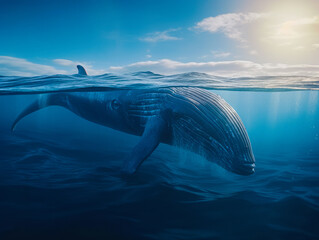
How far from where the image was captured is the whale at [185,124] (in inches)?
157

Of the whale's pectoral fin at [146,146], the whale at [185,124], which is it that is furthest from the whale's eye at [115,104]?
the whale's pectoral fin at [146,146]

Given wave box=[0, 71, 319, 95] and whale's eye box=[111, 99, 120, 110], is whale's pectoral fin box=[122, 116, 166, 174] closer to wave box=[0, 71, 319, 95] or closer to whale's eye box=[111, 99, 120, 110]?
whale's eye box=[111, 99, 120, 110]

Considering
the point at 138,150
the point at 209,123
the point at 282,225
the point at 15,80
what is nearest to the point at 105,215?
the point at 138,150

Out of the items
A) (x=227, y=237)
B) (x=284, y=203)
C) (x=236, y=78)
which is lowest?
(x=284, y=203)

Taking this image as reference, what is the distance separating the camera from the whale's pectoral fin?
13.8 ft

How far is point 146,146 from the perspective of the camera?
4309 mm

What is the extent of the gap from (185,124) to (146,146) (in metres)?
0.99

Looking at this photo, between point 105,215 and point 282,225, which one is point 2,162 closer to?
point 105,215

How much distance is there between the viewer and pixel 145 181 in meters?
5.07

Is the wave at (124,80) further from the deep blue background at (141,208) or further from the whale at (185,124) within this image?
the deep blue background at (141,208)

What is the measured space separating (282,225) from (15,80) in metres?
13.6

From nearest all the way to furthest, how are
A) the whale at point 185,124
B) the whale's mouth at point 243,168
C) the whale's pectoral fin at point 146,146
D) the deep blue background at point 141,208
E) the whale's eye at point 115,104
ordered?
the deep blue background at point 141,208 < the whale's mouth at point 243,168 < the whale at point 185,124 < the whale's pectoral fin at point 146,146 < the whale's eye at point 115,104

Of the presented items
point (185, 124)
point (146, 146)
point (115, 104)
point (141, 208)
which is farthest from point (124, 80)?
point (141, 208)

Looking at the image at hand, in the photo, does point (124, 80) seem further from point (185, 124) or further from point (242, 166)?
point (242, 166)
